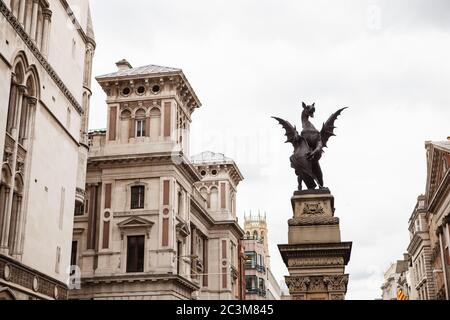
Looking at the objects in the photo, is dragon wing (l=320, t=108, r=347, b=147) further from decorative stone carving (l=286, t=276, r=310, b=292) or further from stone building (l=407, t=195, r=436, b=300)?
stone building (l=407, t=195, r=436, b=300)

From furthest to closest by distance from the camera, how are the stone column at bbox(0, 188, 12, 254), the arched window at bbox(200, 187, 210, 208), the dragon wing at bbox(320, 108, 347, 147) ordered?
the arched window at bbox(200, 187, 210, 208) → the stone column at bbox(0, 188, 12, 254) → the dragon wing at bbox(320, 108, 347, 147)

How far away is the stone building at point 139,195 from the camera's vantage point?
5084cm

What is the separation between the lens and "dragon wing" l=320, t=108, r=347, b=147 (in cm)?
2042

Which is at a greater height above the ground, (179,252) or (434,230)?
(434,230)

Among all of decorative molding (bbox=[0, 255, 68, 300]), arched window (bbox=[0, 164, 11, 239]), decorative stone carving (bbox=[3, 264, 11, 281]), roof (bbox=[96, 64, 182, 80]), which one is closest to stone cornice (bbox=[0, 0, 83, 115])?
arched window (bbox=[0, 164, 11, 239])

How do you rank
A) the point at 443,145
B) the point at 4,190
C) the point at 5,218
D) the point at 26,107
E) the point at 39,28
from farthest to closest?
the point at 443,145 < the point at 39,28 < the point at 26,107 < the point at 4,190 < the point at 5,218

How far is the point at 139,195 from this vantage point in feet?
175

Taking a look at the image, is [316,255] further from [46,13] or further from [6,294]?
[46,13]

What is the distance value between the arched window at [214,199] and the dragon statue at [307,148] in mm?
55273

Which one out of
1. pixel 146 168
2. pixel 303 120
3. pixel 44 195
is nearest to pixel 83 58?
pixel 44 195

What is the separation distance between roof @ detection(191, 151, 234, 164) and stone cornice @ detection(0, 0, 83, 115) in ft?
132

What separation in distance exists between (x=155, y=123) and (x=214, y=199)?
2282 cm

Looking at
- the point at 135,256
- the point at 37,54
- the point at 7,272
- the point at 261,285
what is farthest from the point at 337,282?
the point at 261,285

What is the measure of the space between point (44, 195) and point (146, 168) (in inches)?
863
